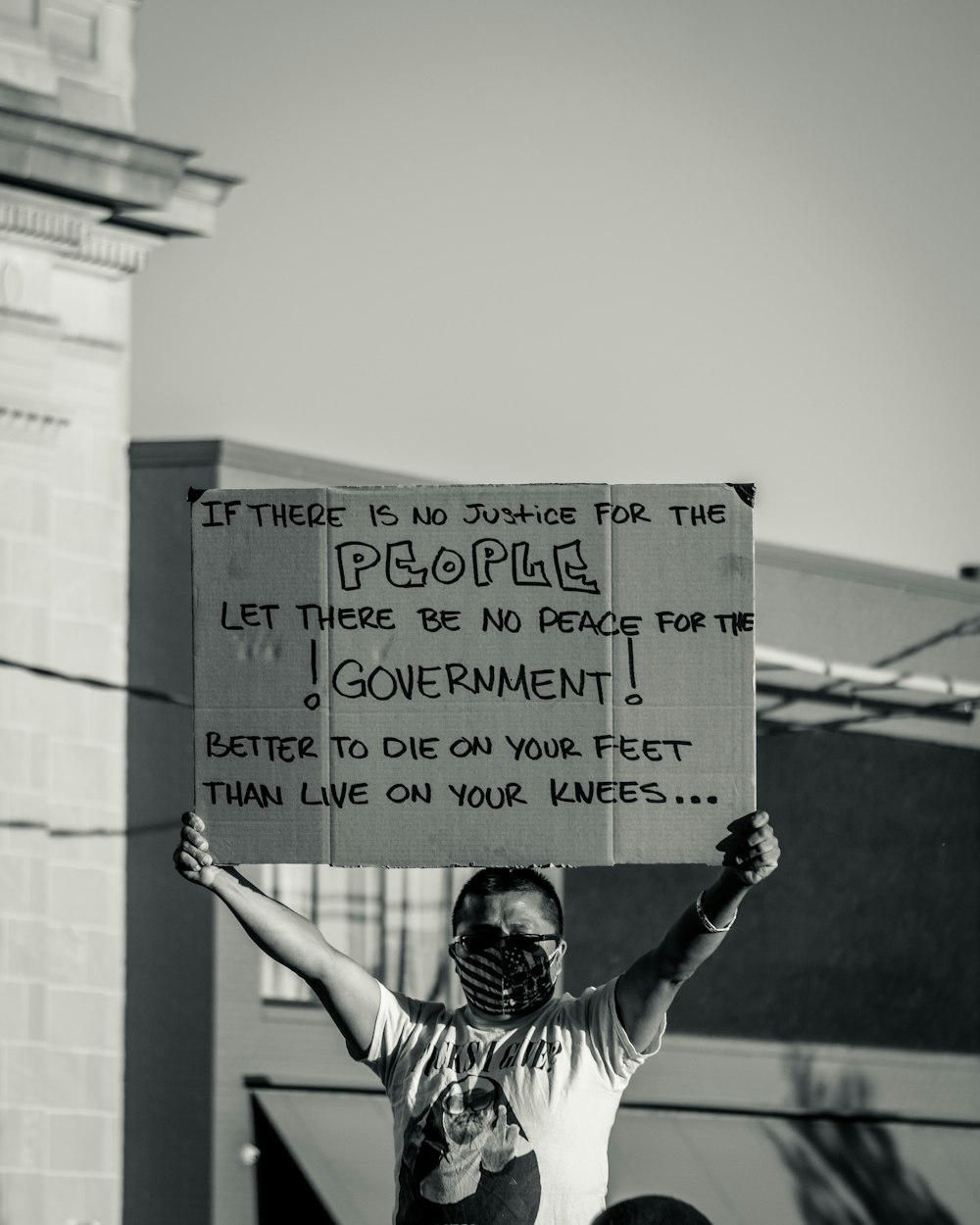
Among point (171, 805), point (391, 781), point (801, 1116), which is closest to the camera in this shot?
point (391, 781)

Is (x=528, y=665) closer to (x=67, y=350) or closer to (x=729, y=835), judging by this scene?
(x=729, y=835)

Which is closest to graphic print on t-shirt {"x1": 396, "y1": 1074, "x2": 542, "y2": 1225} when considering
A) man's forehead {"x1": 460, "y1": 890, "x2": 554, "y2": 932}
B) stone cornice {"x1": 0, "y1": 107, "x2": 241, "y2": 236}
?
man's forehead {"x1": 460, "y1": 890, "x2": 554, "y2": 932}

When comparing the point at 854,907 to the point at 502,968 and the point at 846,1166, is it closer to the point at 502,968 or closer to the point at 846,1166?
the point at 846,1166

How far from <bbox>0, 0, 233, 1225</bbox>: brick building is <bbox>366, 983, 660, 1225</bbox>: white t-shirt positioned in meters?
7.57

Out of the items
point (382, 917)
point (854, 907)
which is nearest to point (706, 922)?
point (382, 917)

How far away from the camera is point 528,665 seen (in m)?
5.61

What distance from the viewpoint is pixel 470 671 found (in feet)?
18.4

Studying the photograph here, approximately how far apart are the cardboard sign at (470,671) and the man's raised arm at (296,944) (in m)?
0.19

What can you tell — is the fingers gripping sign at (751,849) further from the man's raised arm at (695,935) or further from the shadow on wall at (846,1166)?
the shadow on wall at (846,1166)

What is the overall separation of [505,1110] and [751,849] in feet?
2.44

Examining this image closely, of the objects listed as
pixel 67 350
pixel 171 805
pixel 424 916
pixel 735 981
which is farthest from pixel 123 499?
pixel 735 981

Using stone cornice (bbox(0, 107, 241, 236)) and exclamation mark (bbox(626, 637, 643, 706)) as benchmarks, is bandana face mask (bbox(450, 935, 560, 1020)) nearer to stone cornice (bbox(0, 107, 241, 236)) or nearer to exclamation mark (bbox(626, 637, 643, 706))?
exclamation mark (bbox(626, 637, 643, 706))

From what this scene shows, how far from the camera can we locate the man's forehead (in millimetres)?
5359

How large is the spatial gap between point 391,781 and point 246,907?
541 mm
